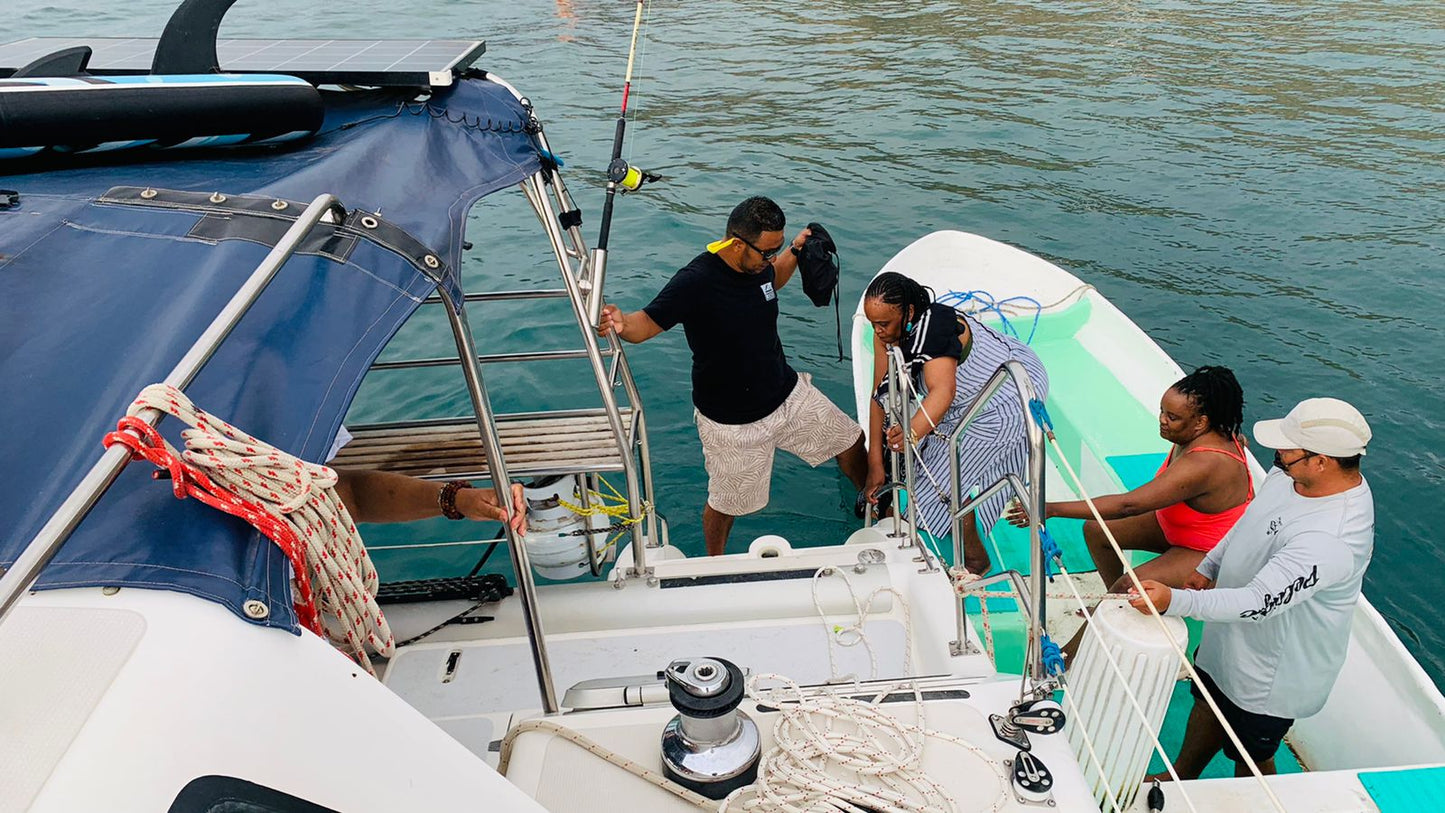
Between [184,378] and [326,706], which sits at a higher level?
[184,378]

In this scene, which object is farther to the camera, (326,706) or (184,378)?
(184,378)

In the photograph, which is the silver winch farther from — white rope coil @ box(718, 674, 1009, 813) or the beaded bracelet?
the beaded bracelet

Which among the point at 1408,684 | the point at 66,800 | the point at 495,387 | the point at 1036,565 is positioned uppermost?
the point at 66,800

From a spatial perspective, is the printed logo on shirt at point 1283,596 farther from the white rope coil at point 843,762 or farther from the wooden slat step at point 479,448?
the wooden slat step at point 479,448

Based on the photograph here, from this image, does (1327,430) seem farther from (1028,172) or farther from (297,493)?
(1028,172)

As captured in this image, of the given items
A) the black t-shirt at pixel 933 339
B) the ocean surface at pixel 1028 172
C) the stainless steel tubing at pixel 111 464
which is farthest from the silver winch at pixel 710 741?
the ocean surface at pixel 1028 172

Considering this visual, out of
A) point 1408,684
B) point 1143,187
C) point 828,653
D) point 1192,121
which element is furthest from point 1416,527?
point 1192,121

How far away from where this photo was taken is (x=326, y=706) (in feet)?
4.62

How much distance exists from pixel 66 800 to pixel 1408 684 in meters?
4.40

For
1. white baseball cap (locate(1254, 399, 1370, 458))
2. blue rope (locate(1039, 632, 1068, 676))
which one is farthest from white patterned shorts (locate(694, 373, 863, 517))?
blue rope (locate(1039, 632, 1068, 676))

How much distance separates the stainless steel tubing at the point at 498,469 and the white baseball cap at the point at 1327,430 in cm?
234

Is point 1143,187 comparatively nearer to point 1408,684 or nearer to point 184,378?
point 1408,684

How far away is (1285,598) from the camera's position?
9.36 feet

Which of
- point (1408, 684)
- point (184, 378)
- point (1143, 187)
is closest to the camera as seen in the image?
point (184, 378)
